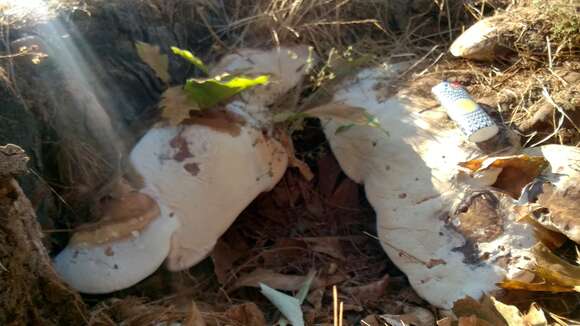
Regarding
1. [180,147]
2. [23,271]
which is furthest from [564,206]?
[23,271]

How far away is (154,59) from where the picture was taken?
8.98 feet

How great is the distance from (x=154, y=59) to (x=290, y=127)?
656 mm

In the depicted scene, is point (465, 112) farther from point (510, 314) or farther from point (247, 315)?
point (247, 315)

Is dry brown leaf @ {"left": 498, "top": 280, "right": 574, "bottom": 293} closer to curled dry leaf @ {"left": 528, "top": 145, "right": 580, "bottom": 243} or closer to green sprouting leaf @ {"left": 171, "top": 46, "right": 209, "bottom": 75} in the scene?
curled dry leaf @ {"left": 528, "top": 145, "right": 580, "bottom": 243}

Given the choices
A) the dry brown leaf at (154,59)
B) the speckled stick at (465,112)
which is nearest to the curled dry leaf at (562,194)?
the speckled stick at (465,112)

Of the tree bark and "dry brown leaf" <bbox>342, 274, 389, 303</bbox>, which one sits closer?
the tree bark

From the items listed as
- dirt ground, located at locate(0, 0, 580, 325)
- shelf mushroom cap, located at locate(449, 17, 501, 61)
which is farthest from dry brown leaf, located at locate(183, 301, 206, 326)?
shelf mushroom cap, located at locate(449, 17, 501, 61)

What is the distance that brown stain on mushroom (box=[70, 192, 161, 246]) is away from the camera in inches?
92.9

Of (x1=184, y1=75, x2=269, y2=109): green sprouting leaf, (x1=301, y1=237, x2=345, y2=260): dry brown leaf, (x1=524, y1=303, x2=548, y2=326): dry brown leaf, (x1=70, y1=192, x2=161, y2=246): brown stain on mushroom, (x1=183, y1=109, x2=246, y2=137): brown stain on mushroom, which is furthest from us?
(x1=301, y1=237, x2=345, y2=260): dry brown leaf

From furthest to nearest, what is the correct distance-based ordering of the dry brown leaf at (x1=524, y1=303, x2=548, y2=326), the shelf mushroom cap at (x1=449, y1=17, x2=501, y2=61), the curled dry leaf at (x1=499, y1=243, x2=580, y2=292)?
1. the shelf mushroom cap at (x1=449, y1=17, x2=501, y2=61)
2. the curled dry leaf at (x1=499, y1=243, x2=580, y2=292)
3. the dry brown leaf at (x1=524, y1=303, x2=548, y2=326)

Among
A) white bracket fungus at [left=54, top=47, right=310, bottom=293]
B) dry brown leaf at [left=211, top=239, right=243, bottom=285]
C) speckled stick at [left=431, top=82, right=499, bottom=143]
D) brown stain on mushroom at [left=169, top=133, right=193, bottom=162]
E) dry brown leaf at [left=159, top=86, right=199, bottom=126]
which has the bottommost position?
dry brown leaf at [left=211, top=239, right=243, bottom=285]

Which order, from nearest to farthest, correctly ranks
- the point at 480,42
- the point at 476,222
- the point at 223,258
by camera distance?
the point at 476,222
the point at 223,258
the point at 480,42

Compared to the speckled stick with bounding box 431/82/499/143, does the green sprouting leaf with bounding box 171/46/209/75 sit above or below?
above

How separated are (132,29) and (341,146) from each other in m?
1.10
